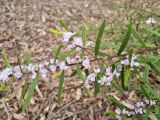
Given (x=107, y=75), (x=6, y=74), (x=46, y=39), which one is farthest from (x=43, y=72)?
(x=46, y=39)

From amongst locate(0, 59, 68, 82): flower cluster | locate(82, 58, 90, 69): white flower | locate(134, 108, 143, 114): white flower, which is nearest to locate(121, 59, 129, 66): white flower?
locate(82, 58, 90, 69): white flower

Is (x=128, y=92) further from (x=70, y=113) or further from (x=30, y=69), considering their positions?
(x=30, y=69)

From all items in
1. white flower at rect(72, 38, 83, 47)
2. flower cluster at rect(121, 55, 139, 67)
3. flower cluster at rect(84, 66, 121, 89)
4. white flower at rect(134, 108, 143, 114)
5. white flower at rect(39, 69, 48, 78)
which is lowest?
white flower at rect(134, 108, 143, 114)

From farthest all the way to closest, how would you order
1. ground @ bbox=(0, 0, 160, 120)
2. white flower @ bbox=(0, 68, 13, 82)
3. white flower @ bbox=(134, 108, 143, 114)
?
ground @ bbox=(0, 0, 160, 120) → white flower @ bbox=(134, 108, 143, 114) → white flower @ bbox=(0, 68, 13, 82)

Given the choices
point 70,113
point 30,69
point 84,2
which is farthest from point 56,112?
point 84,2

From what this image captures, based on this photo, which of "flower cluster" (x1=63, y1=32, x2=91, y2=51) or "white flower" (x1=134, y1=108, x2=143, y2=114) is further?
"white flower" (x1=134, y1=108, x2=143, y2=114)

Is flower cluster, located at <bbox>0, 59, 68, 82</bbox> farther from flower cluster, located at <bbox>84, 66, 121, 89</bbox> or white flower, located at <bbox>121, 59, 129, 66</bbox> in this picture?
A: white flower, located at <bbox>121, 59, 129, 66</bbox>

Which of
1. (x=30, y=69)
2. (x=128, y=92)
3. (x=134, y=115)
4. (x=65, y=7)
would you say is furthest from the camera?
(x=65, y=7)

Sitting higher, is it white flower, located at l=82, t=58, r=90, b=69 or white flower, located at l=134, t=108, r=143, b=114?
white flower, located at l=82, t=58, r=90, b=69

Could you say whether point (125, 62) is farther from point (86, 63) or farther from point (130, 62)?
point (86, 63)

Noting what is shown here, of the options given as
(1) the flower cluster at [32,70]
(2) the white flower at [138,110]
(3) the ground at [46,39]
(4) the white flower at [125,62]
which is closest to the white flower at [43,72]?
(1) the flower cluster at [32,70]
